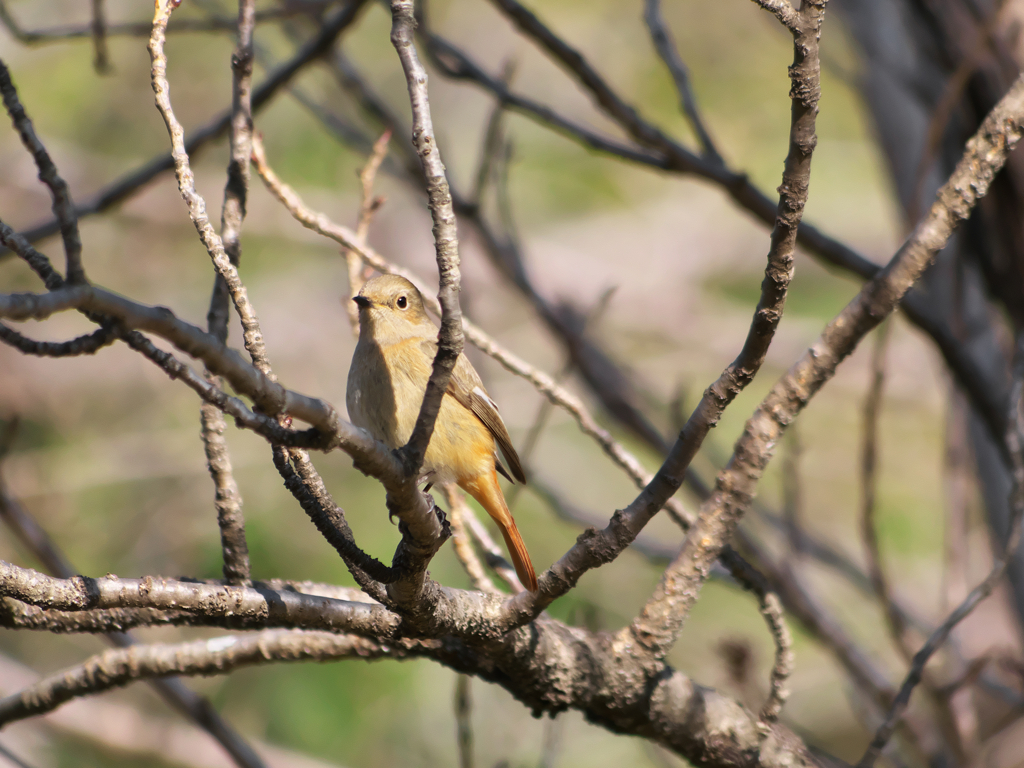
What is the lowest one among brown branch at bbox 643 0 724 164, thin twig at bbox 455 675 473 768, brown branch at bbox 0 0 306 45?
thin twig at bbox 455 675 473 768

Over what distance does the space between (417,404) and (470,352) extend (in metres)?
2.25

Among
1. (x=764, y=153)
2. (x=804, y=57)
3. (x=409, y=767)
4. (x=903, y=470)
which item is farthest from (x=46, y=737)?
(x=764, y=153)

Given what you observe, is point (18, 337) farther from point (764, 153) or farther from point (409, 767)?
point (764, 153)

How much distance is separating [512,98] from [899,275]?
65.5 inches

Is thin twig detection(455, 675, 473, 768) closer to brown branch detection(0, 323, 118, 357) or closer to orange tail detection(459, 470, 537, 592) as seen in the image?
orange tail detection(459, 470, 537, 592)

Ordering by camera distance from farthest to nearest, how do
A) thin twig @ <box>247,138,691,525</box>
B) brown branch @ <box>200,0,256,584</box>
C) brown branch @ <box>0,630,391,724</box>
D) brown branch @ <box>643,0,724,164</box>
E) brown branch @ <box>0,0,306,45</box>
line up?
brown branch @ <box>0,0,306,45</box>
brown branch @ <box>643,0,724,164</box>
thin twig @ <box>247,138,691,525</box>
brown branch @ <box>0,630,391,724</box>
brown branch @ <box>200,0,256,584</box>

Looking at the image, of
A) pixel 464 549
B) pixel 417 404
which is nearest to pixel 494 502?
pixel 417 404

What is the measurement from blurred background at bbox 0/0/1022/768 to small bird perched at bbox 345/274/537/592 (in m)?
0.79

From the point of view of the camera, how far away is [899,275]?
183cm

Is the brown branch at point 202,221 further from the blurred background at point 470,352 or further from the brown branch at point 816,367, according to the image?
the blurred background at point 470,352

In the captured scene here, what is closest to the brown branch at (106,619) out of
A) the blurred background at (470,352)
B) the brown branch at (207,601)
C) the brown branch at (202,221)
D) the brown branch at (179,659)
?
the brown branch at (207,601)

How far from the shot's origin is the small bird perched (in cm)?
299

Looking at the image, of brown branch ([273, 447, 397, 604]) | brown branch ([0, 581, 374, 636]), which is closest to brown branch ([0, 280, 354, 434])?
brown branch ([273, 447, 397, 604])

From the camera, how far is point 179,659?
6.53 feet
